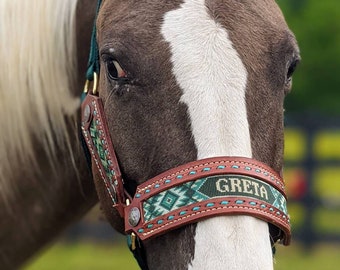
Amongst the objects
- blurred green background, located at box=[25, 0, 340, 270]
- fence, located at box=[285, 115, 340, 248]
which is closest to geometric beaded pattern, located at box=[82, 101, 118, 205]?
blurred green background, located at box=[25, 0, 340, 270]

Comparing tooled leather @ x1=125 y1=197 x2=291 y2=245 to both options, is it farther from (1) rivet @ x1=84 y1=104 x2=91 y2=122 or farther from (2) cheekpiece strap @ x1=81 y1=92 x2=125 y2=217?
(1) rivet @ x1=84 y1=104 x2=91 y2=122

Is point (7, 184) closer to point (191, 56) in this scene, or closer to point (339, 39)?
point (191, 56)

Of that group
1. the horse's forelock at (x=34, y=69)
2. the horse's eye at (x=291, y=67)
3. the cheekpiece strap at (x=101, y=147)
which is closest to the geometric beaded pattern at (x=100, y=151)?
the cheekpiece strap at (x=101, y=147)

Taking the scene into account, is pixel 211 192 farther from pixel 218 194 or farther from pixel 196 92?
pixel 196 92

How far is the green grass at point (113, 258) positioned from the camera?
9.91m

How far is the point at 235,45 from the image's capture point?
2.66 m

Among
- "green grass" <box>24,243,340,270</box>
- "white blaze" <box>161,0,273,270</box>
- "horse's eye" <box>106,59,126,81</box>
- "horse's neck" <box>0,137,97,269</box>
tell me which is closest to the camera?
"white blaze" <box>161,0,273,270</box>

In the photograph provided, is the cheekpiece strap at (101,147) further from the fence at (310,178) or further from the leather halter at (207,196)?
the fence at (310,178)

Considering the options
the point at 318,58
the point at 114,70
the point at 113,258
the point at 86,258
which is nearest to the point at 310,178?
the point at 113,258

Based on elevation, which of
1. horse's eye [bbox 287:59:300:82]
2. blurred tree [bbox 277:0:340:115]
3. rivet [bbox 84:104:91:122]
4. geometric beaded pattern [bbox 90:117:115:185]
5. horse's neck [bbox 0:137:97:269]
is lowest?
blurred tree [bbox 277:0:340:115]

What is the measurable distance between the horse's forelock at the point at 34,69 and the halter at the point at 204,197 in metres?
0.74

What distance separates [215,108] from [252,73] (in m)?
0.22

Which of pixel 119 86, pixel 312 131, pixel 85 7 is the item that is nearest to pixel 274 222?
pixel 119 86

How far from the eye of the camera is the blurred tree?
34.2m
